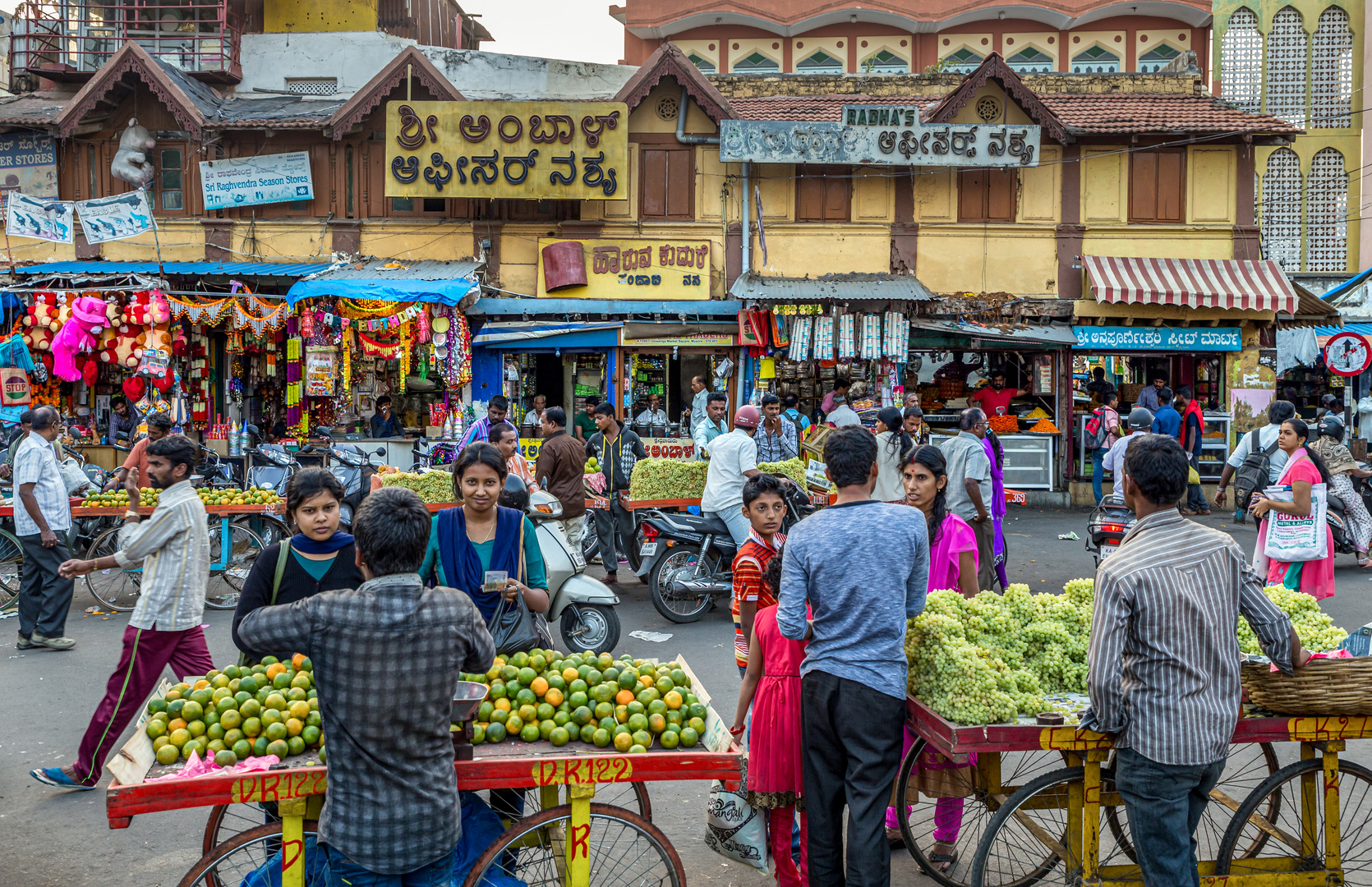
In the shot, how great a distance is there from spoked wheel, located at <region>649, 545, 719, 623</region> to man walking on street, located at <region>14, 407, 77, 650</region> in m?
4.54

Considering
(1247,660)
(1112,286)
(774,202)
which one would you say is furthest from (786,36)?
(1247,660)

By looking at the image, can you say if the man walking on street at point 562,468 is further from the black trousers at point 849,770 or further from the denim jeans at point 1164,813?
the denim jeans at point 1164,813

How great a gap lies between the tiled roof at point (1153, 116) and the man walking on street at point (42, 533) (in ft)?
49.8

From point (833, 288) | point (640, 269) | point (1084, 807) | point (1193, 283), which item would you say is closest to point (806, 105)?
point (833, 288)

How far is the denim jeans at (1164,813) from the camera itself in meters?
3.27

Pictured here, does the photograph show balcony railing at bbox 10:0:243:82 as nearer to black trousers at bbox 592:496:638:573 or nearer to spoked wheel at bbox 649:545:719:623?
black trousers at bbox 592:496:638:573

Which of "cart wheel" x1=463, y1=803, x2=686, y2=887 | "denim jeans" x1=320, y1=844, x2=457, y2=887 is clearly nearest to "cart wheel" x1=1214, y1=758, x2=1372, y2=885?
"cart wheel" x1=463, y1=803, x2=686, y2=887

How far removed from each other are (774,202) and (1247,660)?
1435 centimetres

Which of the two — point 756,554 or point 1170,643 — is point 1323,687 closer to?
point 1170,643

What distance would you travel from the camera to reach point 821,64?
84.4ft

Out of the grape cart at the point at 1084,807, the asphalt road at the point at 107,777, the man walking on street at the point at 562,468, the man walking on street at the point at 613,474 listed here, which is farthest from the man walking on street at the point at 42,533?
the grape cart at the point at 1084,807

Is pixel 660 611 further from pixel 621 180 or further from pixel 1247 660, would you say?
pixel 621 180

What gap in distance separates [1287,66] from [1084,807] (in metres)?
29.1

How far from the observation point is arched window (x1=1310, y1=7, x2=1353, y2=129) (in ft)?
86.0
